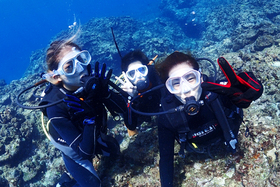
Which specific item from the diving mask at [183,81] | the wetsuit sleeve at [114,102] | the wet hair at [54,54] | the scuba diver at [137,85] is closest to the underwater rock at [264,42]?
the scuba diver at [137,85]

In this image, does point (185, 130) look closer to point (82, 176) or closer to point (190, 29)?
point (82, 176)

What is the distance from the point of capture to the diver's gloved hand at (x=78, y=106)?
2.57 meters

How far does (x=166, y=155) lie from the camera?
2.35 m

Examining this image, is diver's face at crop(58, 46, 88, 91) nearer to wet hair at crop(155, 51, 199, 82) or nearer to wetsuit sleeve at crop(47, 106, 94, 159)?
wetsuit sleeve at crop(47, 106, 94, 159)

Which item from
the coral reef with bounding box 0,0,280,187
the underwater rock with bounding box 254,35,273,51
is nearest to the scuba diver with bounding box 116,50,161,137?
the coral reef with bounding box 0,0,280,187

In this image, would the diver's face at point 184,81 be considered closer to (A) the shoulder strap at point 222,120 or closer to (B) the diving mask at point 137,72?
(A) the shoulder strap at point 222,120

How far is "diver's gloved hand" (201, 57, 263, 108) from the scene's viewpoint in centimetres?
165

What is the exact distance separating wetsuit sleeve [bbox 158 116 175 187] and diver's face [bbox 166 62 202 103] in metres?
→ 0.52

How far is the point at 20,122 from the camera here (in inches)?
304

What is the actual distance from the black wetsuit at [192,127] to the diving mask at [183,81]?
0.26 meters

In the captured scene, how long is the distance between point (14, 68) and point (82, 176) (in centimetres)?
7574

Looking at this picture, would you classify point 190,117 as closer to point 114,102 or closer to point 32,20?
point 114,102

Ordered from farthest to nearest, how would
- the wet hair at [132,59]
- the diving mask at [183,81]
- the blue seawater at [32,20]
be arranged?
the blue seawater at [32,20] → the wet hair at [132,59] → the diving mask at [183,81]

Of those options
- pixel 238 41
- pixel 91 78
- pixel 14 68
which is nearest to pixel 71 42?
pixel 91 78
